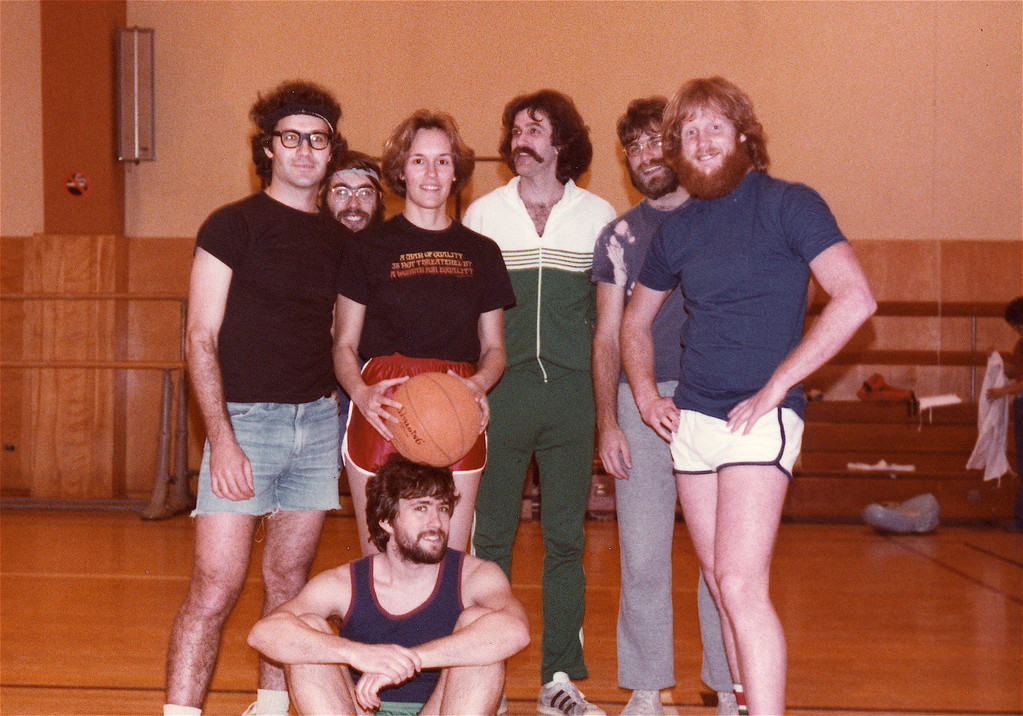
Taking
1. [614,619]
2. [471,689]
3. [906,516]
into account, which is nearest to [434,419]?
[471,689]

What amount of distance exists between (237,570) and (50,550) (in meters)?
4.24

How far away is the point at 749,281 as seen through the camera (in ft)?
7.95

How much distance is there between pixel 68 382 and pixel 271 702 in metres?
6.46

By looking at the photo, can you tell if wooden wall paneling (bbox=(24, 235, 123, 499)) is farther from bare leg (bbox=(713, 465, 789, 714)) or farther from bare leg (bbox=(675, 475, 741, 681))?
bare leg (bbox=(713, 465, 789, 714))

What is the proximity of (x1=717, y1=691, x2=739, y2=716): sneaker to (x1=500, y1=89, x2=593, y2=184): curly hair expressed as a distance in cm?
182

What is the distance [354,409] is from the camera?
9.81 ft

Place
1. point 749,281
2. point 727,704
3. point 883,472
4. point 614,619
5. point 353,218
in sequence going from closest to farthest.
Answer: point 749,281 → point 727,704 → point 353,218 → point 614,619 → point 883,472

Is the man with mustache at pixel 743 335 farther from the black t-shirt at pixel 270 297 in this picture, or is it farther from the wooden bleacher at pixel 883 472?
the wooden bleacher at pixel 883 472

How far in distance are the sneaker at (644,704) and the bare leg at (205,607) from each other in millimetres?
1353

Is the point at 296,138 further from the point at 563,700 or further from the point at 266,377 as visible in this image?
the point at 563,700

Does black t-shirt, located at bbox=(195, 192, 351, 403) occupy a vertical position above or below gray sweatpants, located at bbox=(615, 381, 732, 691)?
above

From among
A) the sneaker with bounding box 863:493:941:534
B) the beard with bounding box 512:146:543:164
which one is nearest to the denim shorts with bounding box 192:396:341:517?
the beard with bounding box 512:146:543:164

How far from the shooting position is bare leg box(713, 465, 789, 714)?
2275 millimetres

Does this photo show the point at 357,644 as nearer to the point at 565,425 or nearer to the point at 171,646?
the point at 171,646
